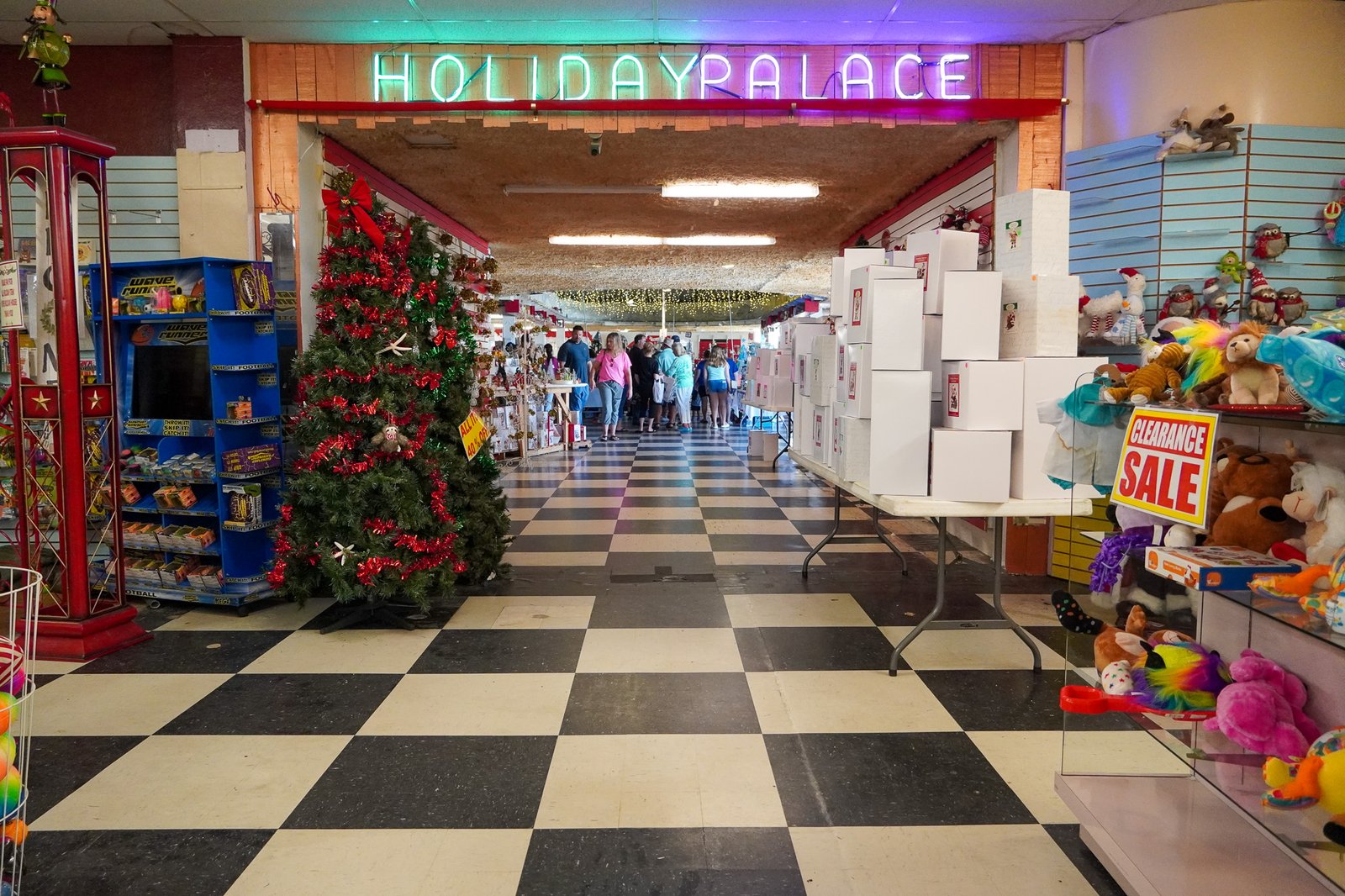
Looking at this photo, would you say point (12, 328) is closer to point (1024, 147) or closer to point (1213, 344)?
point (1213, 344)

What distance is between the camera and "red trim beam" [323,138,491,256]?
16.2 feet

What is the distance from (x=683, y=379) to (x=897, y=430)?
10.6 meters

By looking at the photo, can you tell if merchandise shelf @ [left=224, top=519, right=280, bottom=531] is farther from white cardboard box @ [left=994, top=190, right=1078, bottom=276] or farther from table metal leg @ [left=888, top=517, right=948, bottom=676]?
white cardboard box @ [left=994, top=190, right=1078, bottom=276]

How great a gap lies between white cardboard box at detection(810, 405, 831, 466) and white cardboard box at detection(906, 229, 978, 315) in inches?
30.1

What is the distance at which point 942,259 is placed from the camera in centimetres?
302

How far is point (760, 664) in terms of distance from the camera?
10.1 ft

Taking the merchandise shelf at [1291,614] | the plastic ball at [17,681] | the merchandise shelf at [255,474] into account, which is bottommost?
the plastic ball at [17,681]

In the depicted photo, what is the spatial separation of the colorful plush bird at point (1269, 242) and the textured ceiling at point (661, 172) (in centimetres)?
139

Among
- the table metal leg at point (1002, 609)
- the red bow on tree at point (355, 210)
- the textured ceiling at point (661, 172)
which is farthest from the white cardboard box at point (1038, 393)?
the red bow on tree at point (355, 210)

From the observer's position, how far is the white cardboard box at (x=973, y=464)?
2863mm

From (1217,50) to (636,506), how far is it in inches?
176

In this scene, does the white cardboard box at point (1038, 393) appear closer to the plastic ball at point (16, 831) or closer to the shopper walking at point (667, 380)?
the plastic ball at point (16, 831)

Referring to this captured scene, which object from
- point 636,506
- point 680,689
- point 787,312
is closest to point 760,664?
point 680,689

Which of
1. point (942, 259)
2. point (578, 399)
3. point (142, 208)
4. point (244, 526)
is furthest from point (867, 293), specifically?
point (578, 399)
